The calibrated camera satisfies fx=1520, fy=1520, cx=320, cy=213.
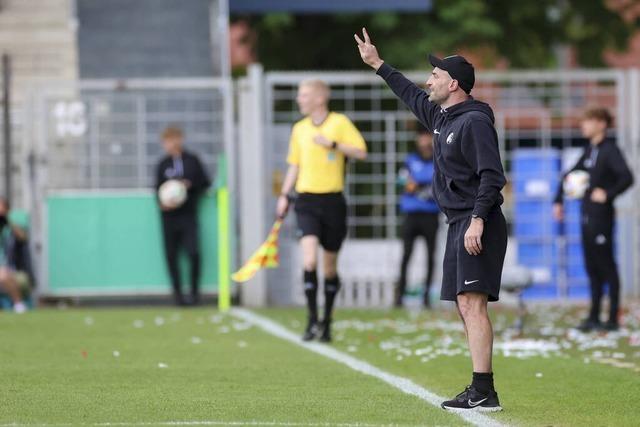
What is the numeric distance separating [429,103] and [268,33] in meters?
17.0

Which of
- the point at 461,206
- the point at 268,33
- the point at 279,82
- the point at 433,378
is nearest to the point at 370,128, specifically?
the point at 279,82

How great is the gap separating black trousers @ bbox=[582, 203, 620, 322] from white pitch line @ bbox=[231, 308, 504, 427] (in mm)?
→ 2830

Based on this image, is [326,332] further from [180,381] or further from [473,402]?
[473,402]

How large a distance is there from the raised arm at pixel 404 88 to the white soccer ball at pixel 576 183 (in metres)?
5.47

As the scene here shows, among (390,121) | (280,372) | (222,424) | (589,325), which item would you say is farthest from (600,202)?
(222,424)

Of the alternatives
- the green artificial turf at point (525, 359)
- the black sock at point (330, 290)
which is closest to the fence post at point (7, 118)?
the green artificial turf at point (525, 359)

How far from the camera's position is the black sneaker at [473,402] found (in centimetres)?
812

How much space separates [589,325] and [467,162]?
614 centimetres

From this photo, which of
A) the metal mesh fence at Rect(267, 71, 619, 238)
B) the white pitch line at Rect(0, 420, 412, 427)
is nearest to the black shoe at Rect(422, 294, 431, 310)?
the metal mesh fence at Rect(267, 71, 619, 238)

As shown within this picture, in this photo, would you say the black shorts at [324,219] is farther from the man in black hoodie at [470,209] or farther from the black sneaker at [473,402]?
the black sneaker at [473,402]

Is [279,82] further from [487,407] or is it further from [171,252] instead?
[487,407]

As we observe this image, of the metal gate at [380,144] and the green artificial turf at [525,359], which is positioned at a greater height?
the metal gate at [380,144]

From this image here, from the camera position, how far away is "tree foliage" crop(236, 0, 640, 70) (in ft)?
77.6

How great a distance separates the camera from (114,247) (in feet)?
59.6
